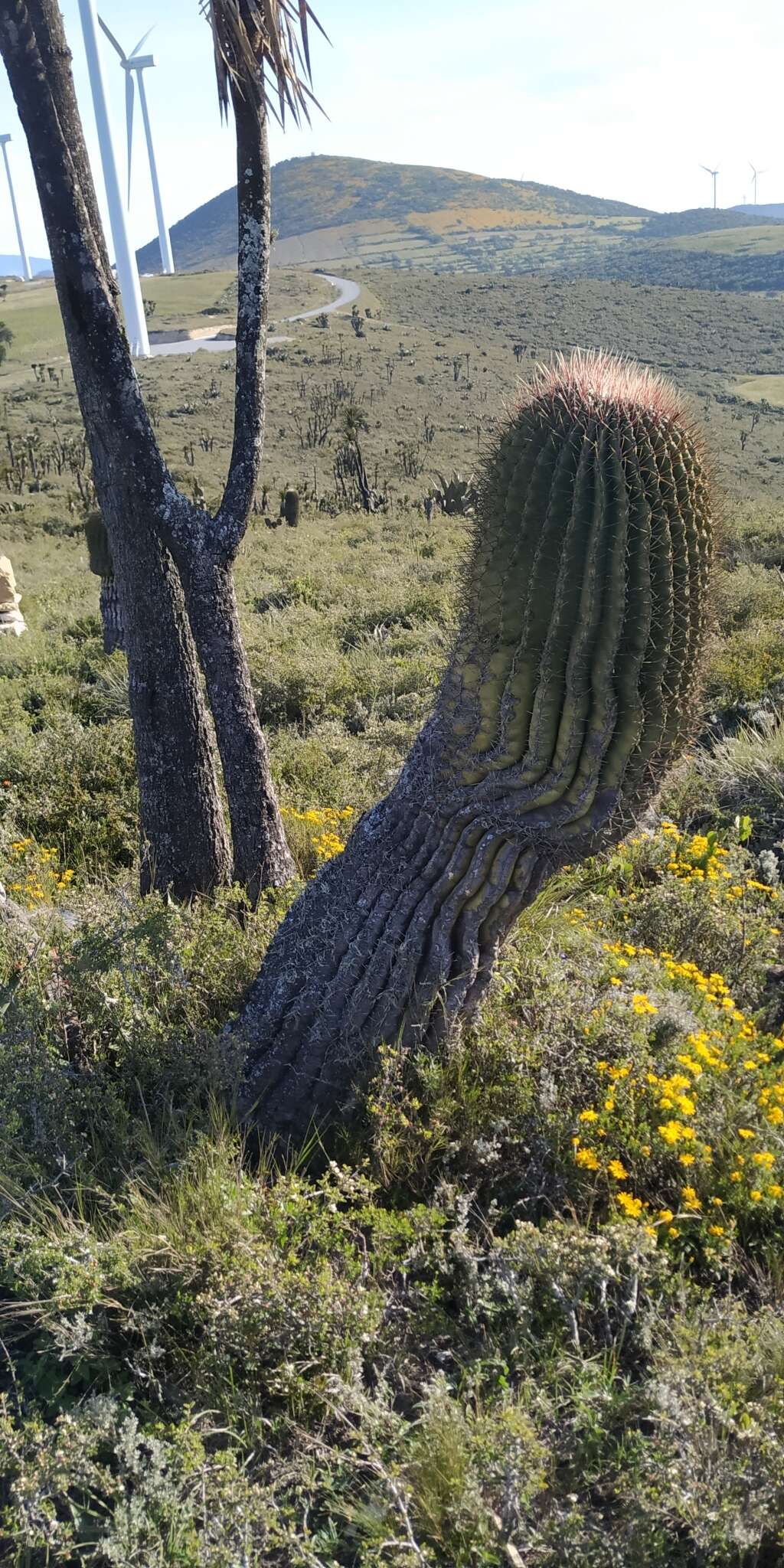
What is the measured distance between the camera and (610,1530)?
2.17 meters

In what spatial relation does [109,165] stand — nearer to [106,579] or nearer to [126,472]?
[106,579]

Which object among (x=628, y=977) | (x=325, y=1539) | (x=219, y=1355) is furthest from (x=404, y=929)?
(x=325, y=1539)

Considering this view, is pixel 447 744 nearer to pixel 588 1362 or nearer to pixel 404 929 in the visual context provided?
pixel 404 929

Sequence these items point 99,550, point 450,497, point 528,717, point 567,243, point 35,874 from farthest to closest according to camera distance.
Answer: point 567,243 < point 450,497 < point 99,550 < point 35,874 < point 528,717

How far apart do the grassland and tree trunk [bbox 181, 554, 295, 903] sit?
10.0 inches

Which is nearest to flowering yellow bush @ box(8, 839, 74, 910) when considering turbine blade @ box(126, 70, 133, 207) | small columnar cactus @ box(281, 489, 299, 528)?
small columnar cactus @ box(281, 489, 299, 528)

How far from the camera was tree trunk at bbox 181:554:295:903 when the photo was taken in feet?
15.1

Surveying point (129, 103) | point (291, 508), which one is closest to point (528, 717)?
point (291, 508)

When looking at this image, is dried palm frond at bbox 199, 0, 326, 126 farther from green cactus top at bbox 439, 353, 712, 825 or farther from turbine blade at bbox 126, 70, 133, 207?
turbine blade at bbox 126, 70, 133, 207

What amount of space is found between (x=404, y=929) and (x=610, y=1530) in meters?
1.71

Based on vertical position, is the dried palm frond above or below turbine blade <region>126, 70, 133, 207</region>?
below

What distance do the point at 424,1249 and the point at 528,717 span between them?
1.58 m

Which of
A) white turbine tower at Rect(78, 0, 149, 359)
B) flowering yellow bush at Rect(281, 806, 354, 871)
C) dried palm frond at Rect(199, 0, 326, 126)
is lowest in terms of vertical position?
flowering yellow bush at Rect(281, 806, 354, 871)

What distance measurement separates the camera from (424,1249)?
2.82 metres
